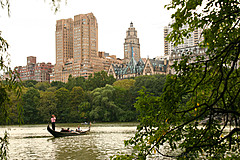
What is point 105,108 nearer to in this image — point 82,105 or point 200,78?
point 82,105

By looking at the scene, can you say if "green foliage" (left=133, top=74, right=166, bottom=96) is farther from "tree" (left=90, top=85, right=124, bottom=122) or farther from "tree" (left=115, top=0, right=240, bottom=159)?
"tree" (left=115, top=0, right=240, bottom=159)

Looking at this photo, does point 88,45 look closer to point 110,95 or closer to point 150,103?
point 110,95

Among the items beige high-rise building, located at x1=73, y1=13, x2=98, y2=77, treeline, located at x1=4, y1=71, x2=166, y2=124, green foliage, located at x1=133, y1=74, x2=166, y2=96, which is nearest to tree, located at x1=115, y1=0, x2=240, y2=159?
treeline, located at x1=4, y1=71, x2=166, y2=124

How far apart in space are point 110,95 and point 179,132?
77821 millimetres

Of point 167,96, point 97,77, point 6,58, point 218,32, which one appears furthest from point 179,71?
point 97,77

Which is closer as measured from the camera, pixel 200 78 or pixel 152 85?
pixel 200 78

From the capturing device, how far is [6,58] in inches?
340

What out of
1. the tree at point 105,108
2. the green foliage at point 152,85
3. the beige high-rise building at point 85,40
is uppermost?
the beige high-rise building at point 85,40

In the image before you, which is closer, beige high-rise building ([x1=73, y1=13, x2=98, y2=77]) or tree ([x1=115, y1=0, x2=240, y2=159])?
tree ([x1=115, y1=0, x2=240, y2=159])

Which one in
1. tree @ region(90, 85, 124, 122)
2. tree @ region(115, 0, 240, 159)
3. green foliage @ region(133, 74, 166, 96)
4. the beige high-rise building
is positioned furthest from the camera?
the beige high-rise building

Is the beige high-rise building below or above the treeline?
above

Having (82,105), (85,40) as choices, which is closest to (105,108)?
(82,105)

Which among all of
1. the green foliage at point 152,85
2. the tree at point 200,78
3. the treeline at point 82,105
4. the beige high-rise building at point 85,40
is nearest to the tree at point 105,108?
the treeline at point 82,105

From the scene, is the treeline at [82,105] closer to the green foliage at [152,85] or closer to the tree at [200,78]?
the green foliage at [152,85]
